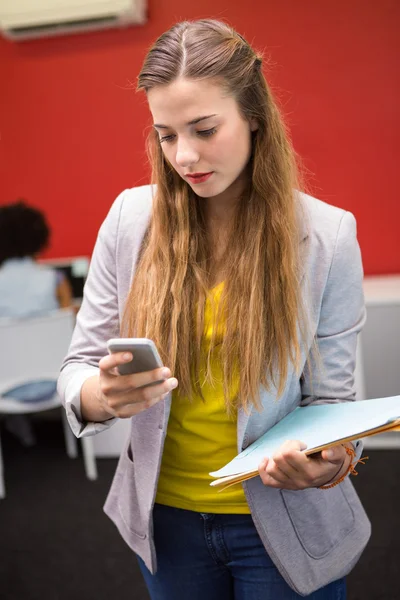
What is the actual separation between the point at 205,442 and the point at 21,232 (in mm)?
2990

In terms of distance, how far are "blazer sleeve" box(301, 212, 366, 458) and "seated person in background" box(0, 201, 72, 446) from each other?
103 inches

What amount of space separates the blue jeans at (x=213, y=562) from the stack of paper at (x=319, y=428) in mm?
181

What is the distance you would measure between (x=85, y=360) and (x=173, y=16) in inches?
139

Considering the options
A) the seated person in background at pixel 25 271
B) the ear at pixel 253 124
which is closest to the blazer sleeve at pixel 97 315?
the ear at pixel 253 124

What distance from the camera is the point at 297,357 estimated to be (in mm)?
1063

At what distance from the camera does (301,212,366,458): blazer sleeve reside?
1087mm

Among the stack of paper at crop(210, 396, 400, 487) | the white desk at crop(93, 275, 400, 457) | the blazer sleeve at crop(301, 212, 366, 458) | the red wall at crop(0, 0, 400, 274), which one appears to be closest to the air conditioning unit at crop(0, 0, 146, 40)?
the red wall at crop(0, 0, 400, 274)

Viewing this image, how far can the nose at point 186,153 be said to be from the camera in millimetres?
1008

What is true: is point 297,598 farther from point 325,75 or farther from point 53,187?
point 53,187

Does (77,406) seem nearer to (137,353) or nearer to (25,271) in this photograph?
(137,353)

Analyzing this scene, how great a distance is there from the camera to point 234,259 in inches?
44.2

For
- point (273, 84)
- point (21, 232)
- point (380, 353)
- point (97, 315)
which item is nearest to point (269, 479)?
point (97, 315)

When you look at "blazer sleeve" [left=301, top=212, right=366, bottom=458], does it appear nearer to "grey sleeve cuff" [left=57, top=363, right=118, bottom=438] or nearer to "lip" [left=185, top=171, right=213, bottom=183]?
"lip" [left=185, top=171, right=213, bottom=183]

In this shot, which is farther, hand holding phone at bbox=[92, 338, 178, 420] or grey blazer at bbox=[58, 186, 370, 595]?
grey blazer at bbox=[58, 186, 370, 595]
